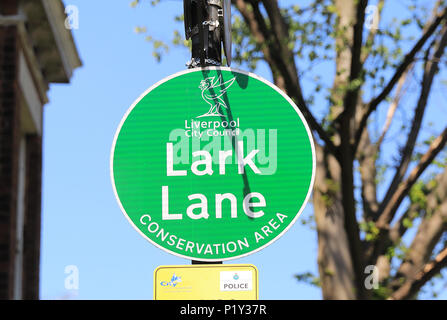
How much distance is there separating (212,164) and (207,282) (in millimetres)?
619

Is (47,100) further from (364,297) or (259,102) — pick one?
(259,102)

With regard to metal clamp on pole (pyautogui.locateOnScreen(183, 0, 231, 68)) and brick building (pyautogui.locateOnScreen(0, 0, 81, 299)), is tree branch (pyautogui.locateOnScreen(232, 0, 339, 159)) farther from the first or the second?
brick building (pyautogui.locateOnScreen(0, 0, 81, 299))

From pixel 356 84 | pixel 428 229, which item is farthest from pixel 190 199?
pixel 428 229

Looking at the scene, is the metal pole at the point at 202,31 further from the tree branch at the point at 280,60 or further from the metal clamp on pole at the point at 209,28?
the tree branch at the point at 280,60

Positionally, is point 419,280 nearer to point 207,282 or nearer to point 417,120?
point 417,120

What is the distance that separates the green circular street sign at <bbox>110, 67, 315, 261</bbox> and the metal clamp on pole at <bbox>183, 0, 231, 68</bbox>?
1.20ft

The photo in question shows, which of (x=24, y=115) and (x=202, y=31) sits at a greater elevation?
(x=24, y=115)

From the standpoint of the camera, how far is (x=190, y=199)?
429 centimetres

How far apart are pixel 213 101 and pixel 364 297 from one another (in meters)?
6.35

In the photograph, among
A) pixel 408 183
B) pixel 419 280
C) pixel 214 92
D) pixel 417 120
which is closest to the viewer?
pixel 214 92

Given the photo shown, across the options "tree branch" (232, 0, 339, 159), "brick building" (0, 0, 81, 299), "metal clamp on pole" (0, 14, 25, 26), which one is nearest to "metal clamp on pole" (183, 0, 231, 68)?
"tree branch" (232, 0, 339, 159)

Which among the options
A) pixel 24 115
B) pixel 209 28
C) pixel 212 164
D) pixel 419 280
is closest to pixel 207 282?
pixel 212 164

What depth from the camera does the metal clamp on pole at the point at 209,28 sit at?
4.85m

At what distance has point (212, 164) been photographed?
4.30 meters
